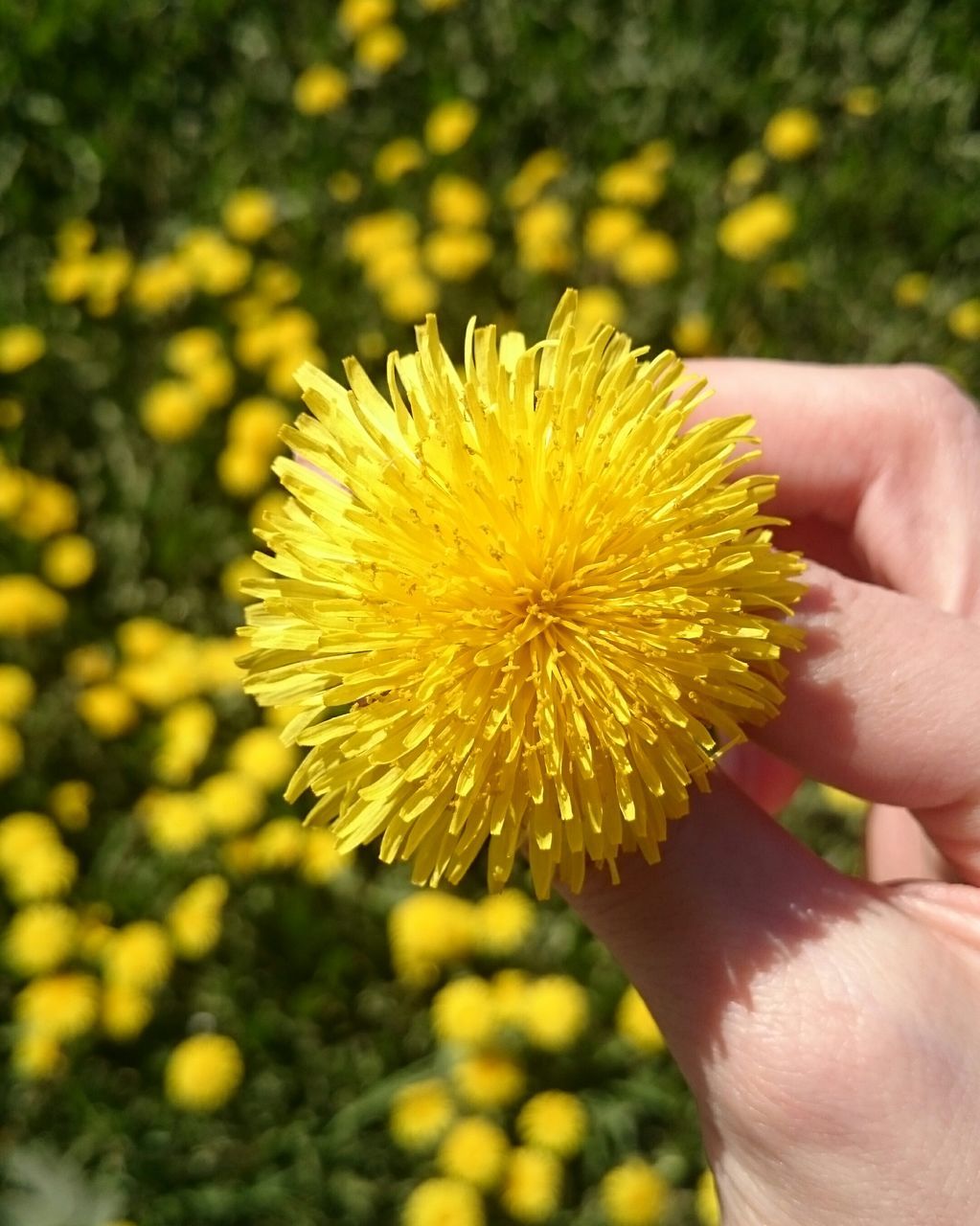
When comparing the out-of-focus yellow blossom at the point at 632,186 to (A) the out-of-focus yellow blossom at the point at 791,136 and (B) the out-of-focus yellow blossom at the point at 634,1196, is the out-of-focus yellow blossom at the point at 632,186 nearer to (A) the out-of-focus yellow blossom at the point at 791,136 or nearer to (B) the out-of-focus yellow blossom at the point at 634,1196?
(A) the out-of-focus yellow blossom at the point at 791,136

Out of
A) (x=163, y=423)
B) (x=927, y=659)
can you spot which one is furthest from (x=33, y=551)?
(x=927, y=659)

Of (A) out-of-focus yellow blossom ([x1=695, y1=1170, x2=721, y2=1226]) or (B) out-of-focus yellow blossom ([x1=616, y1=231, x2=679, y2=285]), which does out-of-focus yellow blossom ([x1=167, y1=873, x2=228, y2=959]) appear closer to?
(A) out-of-focus yellow blossom ([x1=695, y1=1170, x2=721, y2=1226])

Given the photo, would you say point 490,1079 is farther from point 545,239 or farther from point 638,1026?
point 545,239

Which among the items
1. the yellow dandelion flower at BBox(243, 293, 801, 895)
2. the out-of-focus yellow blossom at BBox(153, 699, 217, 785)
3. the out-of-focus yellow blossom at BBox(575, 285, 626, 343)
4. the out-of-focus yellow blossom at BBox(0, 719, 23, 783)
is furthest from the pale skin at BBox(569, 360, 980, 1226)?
the out-of-focus yellow blossom at BBox(0, 719, 23, 783)

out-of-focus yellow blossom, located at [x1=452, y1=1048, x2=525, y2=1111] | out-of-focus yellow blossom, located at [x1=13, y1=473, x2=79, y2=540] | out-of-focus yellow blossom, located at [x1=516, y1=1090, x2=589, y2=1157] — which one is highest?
out-of-focus yellow blossom, located at [x1=13, y1=473, x2=79, y2=540]

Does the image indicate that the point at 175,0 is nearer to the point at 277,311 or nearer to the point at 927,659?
the point at 277,311

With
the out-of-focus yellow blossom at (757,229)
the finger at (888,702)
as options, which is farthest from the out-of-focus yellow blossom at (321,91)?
the finger at (888,702)
